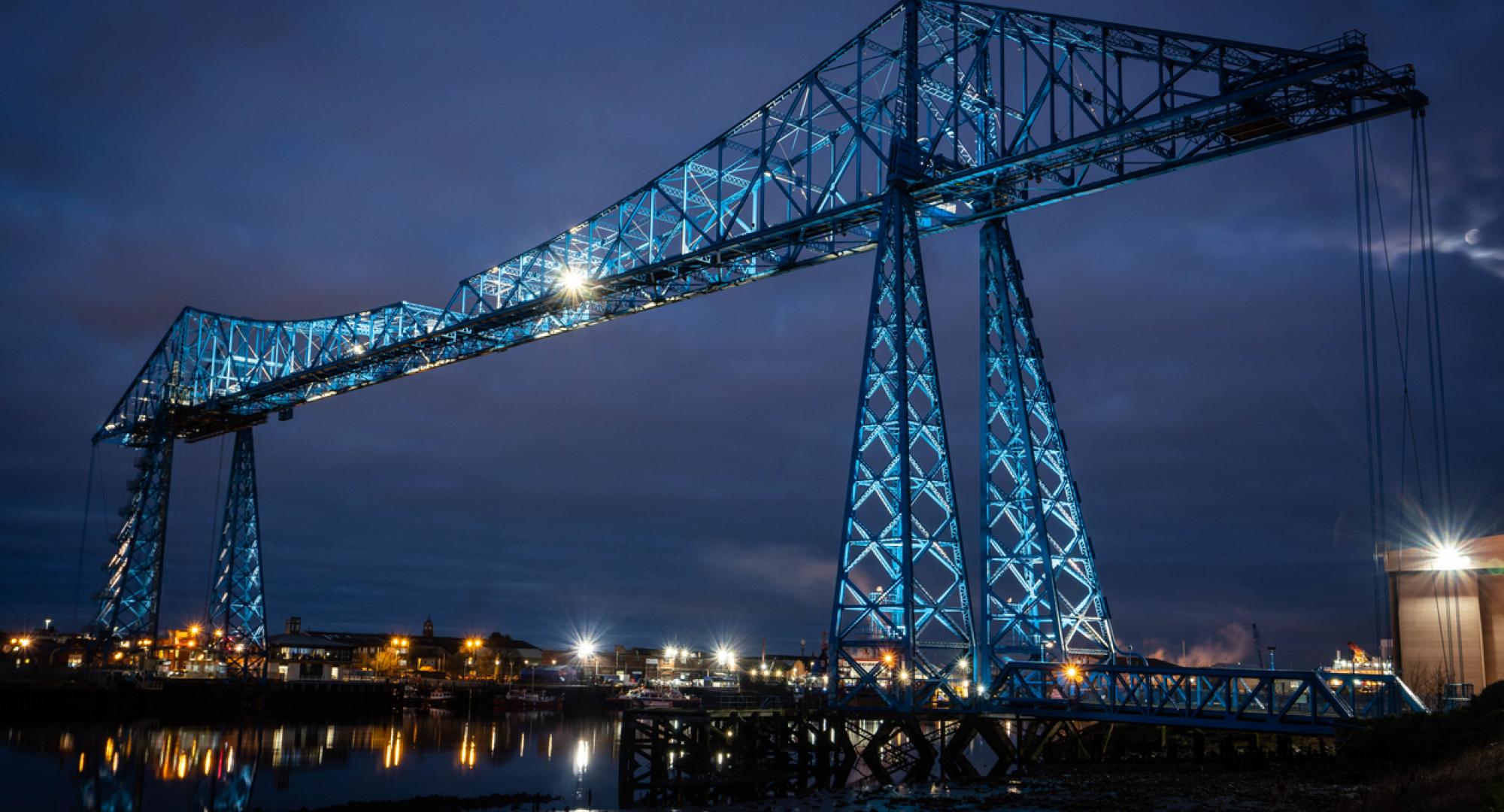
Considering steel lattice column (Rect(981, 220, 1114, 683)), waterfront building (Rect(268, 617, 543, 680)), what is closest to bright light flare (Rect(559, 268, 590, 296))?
steel lattice column (Rect(981, 220, 1114, 683))

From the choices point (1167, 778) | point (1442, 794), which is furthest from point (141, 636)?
point (1442, 794)

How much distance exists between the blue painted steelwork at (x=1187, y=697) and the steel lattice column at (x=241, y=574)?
49.4 m

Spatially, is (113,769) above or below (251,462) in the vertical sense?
below

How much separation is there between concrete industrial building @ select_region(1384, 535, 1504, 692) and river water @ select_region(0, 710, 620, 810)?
94.1 feet

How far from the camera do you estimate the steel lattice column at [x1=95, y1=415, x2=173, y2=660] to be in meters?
63.6

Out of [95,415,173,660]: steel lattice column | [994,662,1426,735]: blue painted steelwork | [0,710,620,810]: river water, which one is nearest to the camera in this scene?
[994,662,1426,735]: blue painted steelwork

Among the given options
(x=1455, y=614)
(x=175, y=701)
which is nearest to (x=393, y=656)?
(x=175, y=701)

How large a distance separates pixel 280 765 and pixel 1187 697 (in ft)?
118

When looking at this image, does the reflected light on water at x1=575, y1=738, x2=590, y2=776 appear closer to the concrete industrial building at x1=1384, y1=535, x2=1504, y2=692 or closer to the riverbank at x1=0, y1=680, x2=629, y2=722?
the riverbank at x1=0, y1=680, x2=629, y2=722

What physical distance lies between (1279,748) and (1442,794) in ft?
61.1

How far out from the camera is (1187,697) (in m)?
29.3

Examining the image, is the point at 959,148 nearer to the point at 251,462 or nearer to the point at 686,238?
the point at 686,238

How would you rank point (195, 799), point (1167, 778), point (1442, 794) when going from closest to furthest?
point (1442, 794), point (1167, 778), point (195, 799)

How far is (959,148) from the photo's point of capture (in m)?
34.5
